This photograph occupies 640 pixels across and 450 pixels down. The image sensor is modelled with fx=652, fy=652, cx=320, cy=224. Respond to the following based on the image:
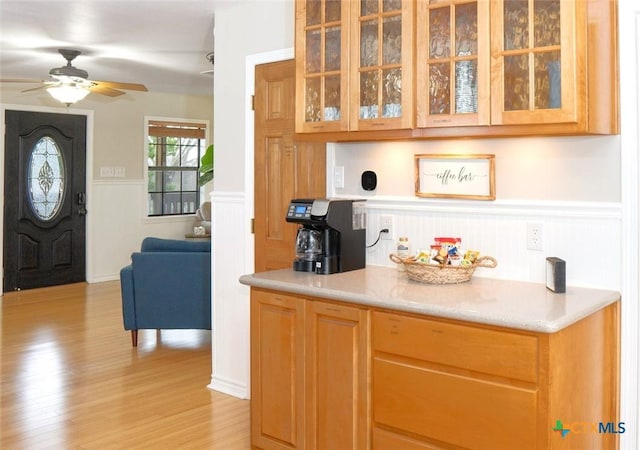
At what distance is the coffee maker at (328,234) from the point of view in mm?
3068

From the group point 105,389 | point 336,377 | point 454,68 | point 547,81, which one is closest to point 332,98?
point 454,68

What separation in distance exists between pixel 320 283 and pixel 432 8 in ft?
4.17

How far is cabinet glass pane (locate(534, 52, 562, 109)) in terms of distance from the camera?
242cm

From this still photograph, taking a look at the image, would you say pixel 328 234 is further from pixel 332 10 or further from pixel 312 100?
pixel 332 10

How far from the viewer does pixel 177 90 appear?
27.9 ft

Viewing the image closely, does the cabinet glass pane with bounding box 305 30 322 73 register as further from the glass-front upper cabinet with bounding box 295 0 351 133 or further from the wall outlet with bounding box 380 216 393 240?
the wall outlet with bounding box 380 216 393 240

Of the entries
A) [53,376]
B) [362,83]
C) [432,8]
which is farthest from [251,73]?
[53,376]

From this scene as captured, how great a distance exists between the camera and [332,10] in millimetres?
3100

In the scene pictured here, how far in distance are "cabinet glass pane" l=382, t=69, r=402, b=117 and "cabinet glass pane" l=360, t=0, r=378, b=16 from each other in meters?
0.29

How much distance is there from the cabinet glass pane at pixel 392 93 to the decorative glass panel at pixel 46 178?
6033mm

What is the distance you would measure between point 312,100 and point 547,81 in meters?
1.18

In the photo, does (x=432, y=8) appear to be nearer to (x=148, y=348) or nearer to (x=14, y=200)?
(x=148, y=348)

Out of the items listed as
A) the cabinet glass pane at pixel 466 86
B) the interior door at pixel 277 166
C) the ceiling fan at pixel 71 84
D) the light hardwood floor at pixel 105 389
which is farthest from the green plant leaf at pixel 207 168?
the cabinet glass pane at pixel 466 86

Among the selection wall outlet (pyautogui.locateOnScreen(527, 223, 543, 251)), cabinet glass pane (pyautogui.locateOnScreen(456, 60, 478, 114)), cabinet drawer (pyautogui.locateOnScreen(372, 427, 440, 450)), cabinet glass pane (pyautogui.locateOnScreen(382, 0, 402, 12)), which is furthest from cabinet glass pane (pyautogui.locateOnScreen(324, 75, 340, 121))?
cabinet drawer (pyautogui.locateOnScreen(372, 427, 440, 450))
